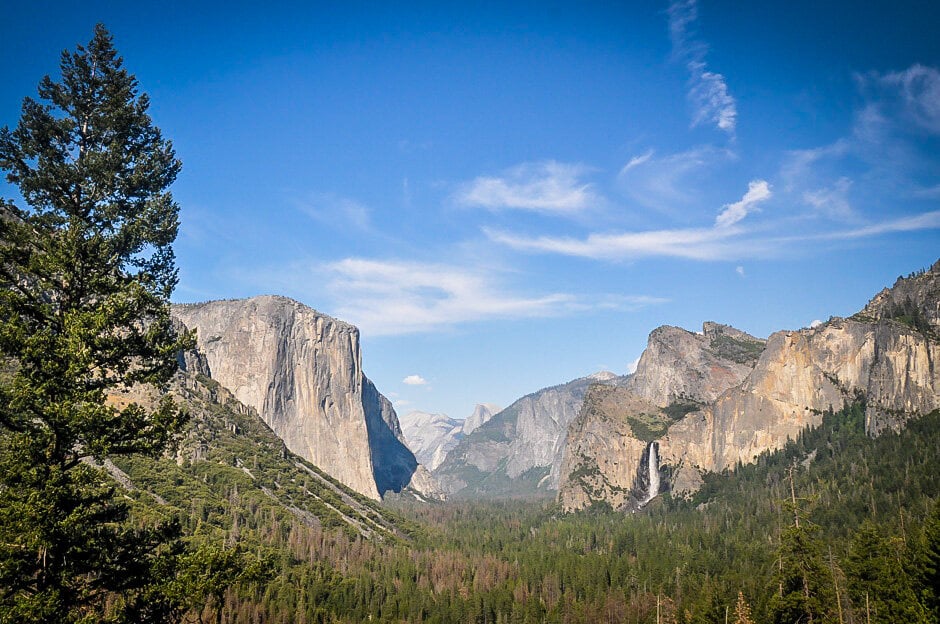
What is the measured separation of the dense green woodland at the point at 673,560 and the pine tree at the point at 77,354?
3.99 m

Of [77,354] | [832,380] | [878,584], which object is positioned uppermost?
[832,380]

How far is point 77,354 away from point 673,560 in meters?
112

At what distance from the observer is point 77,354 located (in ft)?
39.4

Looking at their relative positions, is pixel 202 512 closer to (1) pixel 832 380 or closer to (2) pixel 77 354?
(2) pixel 77 354

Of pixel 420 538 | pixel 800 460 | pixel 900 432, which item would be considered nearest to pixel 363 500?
pixel 420 538

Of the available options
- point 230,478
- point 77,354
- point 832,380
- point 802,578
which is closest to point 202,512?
point 230,478

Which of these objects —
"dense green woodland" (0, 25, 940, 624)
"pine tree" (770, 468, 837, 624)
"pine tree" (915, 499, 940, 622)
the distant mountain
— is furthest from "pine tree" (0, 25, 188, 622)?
the distant mountain

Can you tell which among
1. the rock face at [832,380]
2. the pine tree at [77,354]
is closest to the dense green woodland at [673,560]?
the pine tree at [77,354]

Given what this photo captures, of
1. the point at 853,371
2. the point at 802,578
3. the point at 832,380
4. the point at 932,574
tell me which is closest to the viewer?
Answer: the point at 932,574

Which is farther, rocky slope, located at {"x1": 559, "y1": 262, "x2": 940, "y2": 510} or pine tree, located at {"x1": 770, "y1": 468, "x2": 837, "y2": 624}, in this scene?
rocky slope, located at {"x1": 559, "y1": 262, "x2": 940, "y2": 510}

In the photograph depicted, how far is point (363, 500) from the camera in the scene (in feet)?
557

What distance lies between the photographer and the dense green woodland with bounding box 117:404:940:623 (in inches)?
1651

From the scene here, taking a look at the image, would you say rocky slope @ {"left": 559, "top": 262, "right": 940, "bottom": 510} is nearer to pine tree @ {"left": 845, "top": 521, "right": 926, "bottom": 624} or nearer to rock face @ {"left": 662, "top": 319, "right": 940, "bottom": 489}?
rock face @ {"left": 662, "top": 319, "right": 940, "bottom": 489}

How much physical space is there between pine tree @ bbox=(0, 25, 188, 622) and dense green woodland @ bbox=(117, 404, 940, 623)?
3989mm
